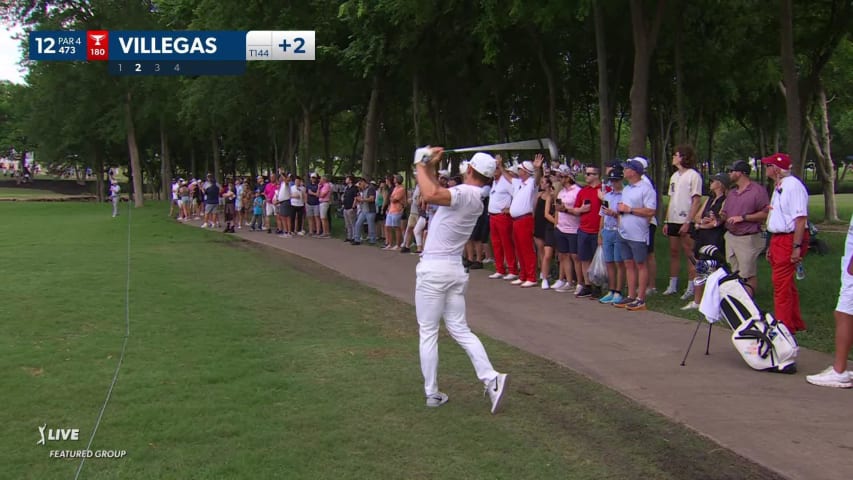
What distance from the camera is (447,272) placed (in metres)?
5.72

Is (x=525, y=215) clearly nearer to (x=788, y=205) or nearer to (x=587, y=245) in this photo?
(x=587, y=245)

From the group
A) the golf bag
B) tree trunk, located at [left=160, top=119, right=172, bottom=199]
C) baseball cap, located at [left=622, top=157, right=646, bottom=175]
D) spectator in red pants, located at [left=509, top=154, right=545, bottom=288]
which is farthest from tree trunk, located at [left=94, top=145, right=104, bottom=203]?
the golf bag

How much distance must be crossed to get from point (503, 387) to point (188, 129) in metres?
46.4

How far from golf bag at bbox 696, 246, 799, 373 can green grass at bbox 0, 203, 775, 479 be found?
5.55ft

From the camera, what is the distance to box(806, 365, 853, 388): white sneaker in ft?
20.4

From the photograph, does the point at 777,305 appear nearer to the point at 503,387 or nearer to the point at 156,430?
the point at 503,387

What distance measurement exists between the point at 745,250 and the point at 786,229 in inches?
51.7

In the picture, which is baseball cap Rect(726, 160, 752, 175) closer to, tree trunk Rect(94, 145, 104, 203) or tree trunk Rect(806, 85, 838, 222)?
tree trunk Rect(806, 85, 838, 222)

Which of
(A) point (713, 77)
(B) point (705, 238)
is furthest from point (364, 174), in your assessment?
(B) point (705, 238)

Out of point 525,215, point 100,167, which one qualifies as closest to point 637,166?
point 525,215

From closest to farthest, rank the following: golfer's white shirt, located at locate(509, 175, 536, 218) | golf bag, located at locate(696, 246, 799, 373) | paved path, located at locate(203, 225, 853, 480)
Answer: paved path, located at locate(203, 225, 853, 480) < golf bag, located at locate(696, 246, 799, 373) < golfer's white shirt, located at locate(509, 175, 536, 218)

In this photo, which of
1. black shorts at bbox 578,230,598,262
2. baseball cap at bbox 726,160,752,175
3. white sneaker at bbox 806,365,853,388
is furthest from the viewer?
black shorts at bbox 578,230,598,262

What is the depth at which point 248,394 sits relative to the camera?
234 inches
